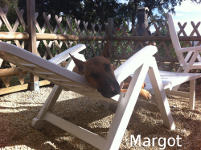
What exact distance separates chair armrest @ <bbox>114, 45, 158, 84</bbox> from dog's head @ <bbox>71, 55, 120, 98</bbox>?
0.08 metres

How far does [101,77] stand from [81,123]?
116 centimetres

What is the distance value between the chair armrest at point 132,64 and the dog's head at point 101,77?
0.25 feet

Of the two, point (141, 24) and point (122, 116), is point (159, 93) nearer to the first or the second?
point (122, 116)

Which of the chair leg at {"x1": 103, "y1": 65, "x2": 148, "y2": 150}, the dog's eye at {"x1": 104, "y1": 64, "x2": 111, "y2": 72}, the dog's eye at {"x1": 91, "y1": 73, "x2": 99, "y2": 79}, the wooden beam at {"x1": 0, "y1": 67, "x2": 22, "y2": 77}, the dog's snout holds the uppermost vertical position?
the dog's eye at {"x1": 104, "y1": 64, "x2": 111, "y2": 72}

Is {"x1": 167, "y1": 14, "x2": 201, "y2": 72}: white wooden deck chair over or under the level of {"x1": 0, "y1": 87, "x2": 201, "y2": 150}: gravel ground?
over

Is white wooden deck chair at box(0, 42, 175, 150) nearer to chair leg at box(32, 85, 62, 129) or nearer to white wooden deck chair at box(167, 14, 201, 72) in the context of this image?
chair leg at box(32, 85, 62, 129)

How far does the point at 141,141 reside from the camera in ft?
6.86

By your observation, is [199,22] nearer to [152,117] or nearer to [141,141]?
[152,117]

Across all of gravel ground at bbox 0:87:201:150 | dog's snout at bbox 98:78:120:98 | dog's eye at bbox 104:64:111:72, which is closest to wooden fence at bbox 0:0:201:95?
gravel ground at bbox 0:87:201:150

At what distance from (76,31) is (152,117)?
3.30 m

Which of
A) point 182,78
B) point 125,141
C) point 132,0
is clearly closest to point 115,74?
point 125,141

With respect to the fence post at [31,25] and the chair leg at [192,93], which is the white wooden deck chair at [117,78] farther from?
the fence post at [31,25]

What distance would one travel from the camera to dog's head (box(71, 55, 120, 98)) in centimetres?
145

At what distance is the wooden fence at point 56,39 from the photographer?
3.71m
